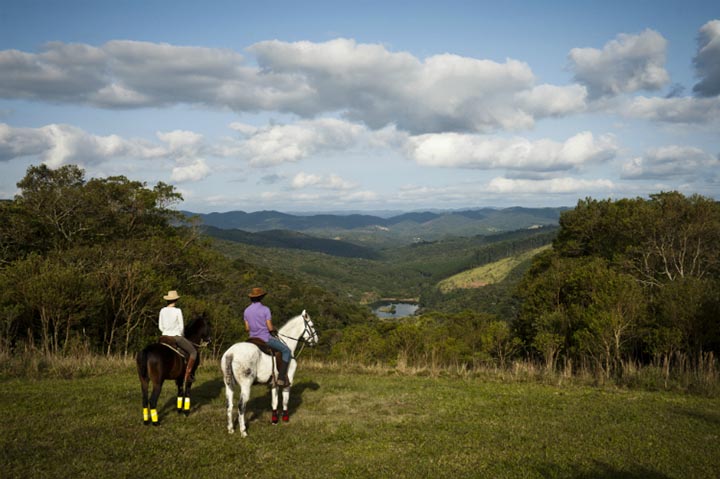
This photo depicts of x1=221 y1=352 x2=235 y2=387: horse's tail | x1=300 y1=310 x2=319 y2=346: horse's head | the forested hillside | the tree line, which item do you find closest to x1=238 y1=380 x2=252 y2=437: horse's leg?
x1=221 y1=352 x2=235 y2=387: horse's tail

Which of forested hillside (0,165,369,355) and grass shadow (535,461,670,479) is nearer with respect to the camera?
grass shadow (535,461,670,479)

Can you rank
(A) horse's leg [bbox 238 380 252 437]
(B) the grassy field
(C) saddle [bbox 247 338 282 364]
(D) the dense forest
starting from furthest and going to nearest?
(D) the dense forest < (C) saddle [bbox 247 338 282 364] < (A) horse's leg [bbox 238 380 252 437] < (B) the grassy field

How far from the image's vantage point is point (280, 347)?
9.92 metres

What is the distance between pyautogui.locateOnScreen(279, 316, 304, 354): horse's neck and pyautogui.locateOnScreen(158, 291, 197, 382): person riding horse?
222 cm

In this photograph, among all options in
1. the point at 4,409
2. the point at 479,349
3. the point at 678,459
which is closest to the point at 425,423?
the point at 678,459

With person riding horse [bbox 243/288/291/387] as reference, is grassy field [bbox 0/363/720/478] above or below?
below

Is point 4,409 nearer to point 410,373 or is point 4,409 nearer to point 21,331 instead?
point 410,373

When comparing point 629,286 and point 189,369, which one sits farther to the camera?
point 629,286

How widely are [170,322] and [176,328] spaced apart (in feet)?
0.68

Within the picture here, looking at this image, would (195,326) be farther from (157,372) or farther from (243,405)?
(243,405)

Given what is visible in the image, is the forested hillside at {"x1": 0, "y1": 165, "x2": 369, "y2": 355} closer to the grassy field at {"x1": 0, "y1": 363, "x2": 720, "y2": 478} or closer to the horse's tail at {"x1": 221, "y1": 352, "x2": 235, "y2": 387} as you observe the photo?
the grassy field at {"x1": 0, "y1": 363, "x2": 720, "y2": 478}

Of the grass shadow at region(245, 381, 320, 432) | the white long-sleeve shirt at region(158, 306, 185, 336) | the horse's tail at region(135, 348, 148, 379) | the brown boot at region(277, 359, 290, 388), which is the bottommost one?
the grass shadow at region(245, 381, 320, 432)

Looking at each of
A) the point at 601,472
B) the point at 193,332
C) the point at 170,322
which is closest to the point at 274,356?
the point at 193,332

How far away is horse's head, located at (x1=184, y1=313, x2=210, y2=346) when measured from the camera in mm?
10703
